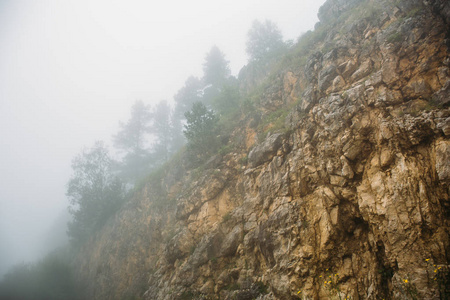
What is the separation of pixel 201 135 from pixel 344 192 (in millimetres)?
11564

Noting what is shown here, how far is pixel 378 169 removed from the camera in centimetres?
733

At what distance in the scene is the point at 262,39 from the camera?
1390 inches

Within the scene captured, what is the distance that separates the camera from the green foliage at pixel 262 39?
114ft

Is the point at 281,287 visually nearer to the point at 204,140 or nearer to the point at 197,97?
the point at 204,140

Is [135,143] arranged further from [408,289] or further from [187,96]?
[408,289]

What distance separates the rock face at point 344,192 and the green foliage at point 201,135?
2640mm

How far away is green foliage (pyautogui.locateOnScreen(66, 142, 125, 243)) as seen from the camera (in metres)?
25.1

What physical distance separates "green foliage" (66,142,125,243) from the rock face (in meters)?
14.1

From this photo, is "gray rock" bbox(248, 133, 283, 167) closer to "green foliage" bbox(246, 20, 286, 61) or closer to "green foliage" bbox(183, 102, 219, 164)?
"green foliage" bbox(183, 102, 219, 164)

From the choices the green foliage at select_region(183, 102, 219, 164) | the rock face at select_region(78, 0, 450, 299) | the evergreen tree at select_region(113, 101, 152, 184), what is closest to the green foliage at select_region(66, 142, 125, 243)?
the evergreen tree at select_region(113, 101, 152, 184)

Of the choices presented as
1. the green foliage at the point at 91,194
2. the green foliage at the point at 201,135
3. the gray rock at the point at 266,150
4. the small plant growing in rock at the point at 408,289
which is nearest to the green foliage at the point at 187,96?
the green foliage at the point at 91,194

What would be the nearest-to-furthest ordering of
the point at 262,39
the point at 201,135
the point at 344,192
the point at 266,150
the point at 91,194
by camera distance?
the point at 344,192 < the point at 266,150 < the point at 201,135 < the point at 91,194 < the point at 262,39

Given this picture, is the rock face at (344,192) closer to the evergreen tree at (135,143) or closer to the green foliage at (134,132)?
the evergreen tree at (135,143)

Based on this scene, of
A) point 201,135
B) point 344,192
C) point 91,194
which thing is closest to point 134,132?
point 91,194
